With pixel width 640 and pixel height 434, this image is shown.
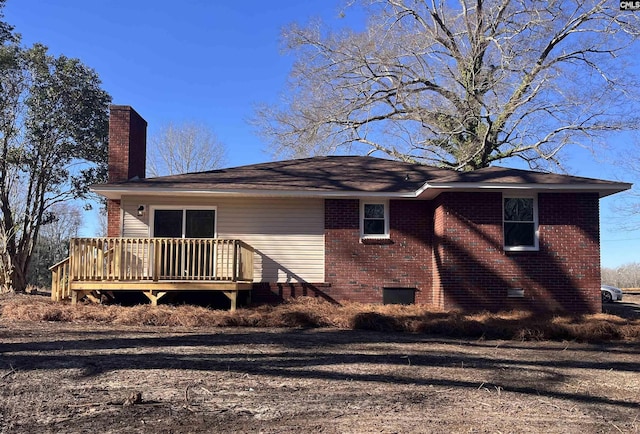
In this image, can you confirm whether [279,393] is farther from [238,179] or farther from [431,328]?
[238,179]

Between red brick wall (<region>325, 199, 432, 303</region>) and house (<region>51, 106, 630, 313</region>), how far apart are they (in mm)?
25

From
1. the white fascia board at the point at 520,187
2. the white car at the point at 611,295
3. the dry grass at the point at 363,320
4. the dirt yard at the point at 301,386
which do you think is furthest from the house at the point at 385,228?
the white car at the point at 611,295

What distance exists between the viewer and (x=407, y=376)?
6.10 meters

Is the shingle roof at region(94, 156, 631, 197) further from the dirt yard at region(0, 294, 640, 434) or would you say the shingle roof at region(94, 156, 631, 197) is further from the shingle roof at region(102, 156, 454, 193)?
the dirt yard at region(0, 294, 640, 434)

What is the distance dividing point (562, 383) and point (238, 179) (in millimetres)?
9417

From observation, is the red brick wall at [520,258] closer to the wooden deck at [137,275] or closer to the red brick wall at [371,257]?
the red brick wall at [371,257]

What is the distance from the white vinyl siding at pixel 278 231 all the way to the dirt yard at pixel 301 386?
15.5 feet

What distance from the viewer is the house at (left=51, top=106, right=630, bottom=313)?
12.2 m

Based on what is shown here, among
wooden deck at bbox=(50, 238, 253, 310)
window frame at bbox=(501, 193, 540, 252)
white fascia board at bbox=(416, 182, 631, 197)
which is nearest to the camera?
wooden deck at bbox=(50, 238, 253, 310)

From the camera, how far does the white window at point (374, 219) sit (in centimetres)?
1348

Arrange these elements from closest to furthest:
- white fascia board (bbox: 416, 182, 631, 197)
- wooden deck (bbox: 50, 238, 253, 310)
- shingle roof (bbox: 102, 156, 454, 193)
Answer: wooden deck (bbox: 50, 238, 253, 310) < white fascia board (bbox: 416, 182, 631, 197) < shingle roof (bbox: 102, 156, 454, 193)

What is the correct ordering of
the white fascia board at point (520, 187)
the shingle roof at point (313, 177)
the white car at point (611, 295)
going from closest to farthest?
the white fascia board at point (520, 187) < the shingle roof at point (313, 177) < the white car at point (611, 295)

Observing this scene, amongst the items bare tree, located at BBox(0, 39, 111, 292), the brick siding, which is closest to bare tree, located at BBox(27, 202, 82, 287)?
bare tree, located at BBox(0, 39, 111, 292)

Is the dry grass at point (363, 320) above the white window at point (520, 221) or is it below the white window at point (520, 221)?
below
